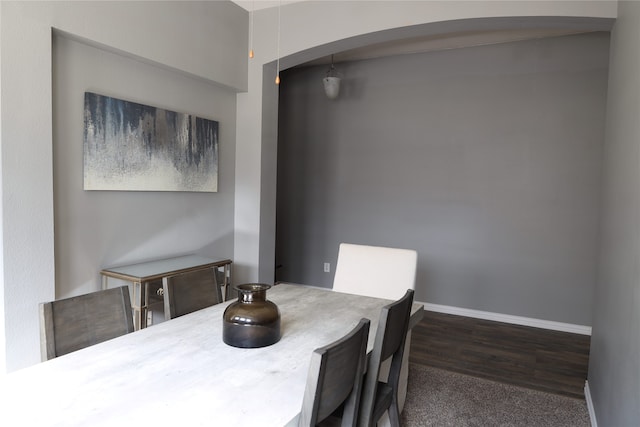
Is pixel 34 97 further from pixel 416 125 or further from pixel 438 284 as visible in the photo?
pixel 438 284

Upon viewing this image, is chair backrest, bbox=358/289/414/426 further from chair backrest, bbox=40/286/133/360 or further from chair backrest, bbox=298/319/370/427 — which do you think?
chair backrest, bbox=40/286/133/360

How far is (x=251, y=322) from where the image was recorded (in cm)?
148

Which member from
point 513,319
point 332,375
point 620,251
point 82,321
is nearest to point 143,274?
point 82,321

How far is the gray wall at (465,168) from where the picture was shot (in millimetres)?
3744

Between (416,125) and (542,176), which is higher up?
(416,125)

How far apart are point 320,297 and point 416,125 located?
2700 millimetres

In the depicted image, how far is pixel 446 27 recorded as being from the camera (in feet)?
10.2

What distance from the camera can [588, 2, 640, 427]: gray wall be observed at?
1.53 metres

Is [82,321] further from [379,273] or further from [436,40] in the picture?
[436,40]

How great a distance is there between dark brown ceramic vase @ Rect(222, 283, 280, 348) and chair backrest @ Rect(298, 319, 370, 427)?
1.23 feet

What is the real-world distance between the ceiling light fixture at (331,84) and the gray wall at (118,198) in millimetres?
1111

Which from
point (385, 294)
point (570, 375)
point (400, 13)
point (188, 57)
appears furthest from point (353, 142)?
point (570, 375)

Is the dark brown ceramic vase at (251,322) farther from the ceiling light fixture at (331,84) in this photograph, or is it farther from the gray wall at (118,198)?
the ceiling light fixture at (331,84)

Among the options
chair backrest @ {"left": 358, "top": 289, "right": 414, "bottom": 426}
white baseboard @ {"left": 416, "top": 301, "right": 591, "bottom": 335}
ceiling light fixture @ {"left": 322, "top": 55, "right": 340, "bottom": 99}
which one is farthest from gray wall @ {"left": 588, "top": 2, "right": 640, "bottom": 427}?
ceiling light fixture @ {"left": 322, "top": 55, "right": 340, "bottom": 99}
